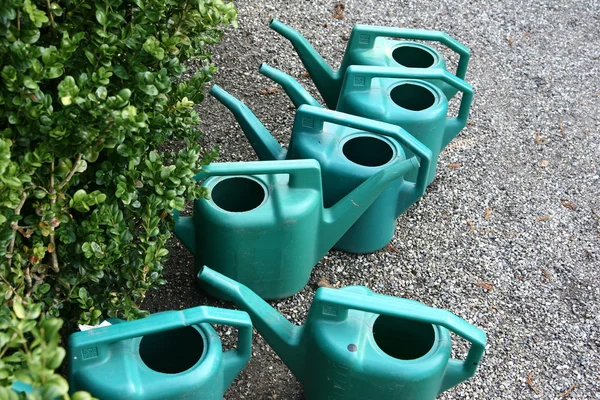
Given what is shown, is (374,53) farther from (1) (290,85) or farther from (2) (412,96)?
(1) (290,85)

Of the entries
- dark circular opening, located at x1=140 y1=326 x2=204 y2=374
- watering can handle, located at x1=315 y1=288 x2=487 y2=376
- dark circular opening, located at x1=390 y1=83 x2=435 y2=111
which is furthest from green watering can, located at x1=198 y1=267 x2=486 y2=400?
dark circular opening, located at x1=390 y1=83 x2=435 y2=111

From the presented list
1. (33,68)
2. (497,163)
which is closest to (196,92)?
(33,68)

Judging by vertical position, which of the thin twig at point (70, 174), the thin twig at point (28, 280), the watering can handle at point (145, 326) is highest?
the thin twig at point (70, 174)

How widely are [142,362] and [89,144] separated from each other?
1.69ft

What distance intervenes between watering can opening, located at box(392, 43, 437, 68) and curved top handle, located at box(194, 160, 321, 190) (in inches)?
39.2

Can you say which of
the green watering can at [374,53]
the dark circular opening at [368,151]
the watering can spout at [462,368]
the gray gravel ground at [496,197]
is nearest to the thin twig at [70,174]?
the gray gravel ground at [496,197]

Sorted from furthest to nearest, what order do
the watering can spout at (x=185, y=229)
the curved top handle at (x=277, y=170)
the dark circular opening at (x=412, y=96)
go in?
1. the dark circular opening at (x=412, y=96)
2. the watering can spout at (x=185, y=229)
3. the curved top handle at (x=277, y=170)

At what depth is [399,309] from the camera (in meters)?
1.72

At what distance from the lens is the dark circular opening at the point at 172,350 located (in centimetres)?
181

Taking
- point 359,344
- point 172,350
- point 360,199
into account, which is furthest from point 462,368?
point 172,350

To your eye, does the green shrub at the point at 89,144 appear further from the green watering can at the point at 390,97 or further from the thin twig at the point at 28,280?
the green watering can at the point at 390,97

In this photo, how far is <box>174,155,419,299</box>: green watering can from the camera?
6.84 feet

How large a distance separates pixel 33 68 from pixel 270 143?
1134mm

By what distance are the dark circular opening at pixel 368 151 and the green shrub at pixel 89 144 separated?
0.71 m
